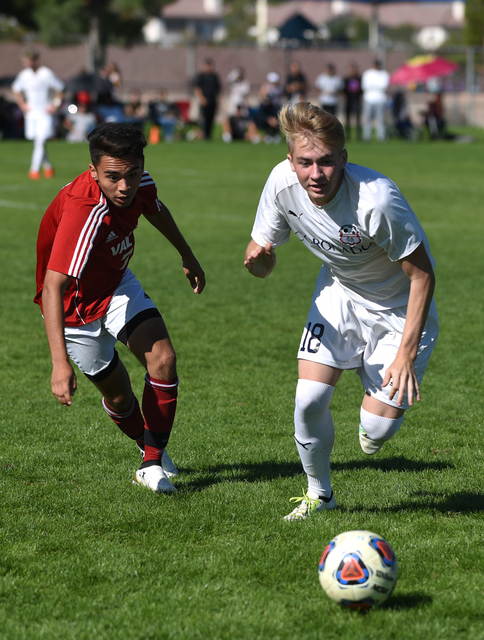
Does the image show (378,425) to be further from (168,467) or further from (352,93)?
(352,93)

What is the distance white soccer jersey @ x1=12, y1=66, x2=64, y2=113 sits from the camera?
17.7 m

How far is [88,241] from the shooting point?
402 cm

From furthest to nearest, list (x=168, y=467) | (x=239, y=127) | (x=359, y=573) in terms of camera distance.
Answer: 1. (x=239, y=127)
2. (x=168, y=467)
3. (x=359, y=573)

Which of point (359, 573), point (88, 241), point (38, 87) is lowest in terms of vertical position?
point (359, 573)

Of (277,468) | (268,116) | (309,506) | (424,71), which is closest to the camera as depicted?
(309,506)

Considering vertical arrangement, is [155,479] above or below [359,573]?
below

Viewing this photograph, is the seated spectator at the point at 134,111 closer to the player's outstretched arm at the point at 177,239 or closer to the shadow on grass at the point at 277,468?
the player's outstretched arm at the point at 177,239

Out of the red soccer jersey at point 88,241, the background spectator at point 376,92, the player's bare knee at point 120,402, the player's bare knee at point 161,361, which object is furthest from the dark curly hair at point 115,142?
the background spectator at point 376,92

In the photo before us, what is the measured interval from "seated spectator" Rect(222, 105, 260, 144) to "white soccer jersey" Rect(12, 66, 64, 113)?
1201cm

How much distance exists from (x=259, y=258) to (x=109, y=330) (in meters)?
0.90

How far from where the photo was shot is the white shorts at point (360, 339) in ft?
13.5

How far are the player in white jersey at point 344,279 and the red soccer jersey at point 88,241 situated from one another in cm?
67

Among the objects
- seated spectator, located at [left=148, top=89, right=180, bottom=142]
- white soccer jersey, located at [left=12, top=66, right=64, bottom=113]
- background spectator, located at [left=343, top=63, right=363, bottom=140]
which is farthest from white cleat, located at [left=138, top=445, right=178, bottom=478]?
seated spectator, located at [left=148, top=89, right=180, bottom=142]

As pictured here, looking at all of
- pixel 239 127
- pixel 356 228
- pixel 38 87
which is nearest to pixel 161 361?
pixel 356 228
